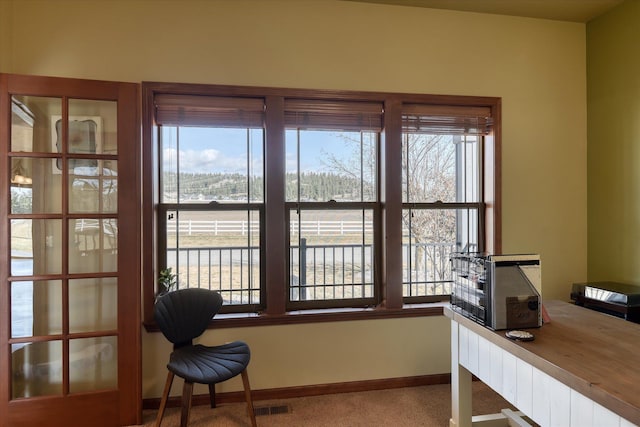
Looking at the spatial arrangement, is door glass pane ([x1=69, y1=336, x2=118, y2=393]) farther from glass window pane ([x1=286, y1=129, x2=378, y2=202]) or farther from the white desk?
the white desk

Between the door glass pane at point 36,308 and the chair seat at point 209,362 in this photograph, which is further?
the door glass pane at point 36,308

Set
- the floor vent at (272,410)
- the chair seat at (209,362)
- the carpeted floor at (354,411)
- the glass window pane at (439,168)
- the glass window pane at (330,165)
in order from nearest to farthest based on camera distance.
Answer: the chair seat at (209,362) < the carpeted floor at (354,411) < the floor vent at (272,410) < the glass window pane at (330,165) < the glass window pane at (439,168)

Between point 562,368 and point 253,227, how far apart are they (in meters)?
1.98

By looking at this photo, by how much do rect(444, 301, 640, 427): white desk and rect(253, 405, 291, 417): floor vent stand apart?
1.09m

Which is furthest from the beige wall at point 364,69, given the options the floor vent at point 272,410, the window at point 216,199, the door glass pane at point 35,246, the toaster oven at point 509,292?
the toaster oven at point 509,292

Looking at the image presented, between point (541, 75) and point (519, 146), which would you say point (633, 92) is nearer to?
point (541, 75)

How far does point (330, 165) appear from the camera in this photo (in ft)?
8.74

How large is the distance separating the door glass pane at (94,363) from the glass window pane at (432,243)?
83.3 inches

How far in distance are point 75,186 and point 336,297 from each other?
A: 1939mm

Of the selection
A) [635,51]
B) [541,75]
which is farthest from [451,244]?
[635,51]

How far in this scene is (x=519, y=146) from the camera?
2.78 m

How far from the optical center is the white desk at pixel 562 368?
110cm

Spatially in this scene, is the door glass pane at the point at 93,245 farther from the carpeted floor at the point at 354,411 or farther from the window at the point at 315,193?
the carpeted floor at the point at 354,411

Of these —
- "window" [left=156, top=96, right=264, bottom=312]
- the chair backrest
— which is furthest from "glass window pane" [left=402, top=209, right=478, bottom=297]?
the chair backrest
